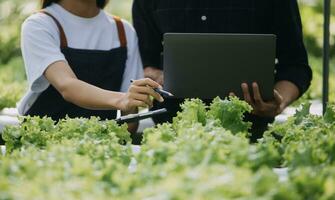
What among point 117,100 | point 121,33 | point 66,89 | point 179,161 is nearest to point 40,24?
point 66,89

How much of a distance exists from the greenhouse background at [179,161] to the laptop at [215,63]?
369mm

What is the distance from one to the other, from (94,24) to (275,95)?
1033 mm

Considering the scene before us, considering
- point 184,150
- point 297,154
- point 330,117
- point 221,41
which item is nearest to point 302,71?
point 221,41

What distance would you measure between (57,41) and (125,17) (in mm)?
5127

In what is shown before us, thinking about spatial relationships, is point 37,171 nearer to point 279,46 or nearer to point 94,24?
point 94,24

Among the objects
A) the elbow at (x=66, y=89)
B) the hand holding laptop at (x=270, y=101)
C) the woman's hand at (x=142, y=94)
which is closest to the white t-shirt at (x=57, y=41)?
the elbow at (x=66, y=89)

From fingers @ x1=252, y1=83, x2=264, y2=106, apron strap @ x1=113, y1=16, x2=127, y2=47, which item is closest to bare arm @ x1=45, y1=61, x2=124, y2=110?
apron strap @ x1=113, y1=16, x2=127, y2=47

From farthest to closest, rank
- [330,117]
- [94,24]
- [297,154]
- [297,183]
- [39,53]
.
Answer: [94,24] → [39,53] → [330,117] → [297,154] → [297,183]

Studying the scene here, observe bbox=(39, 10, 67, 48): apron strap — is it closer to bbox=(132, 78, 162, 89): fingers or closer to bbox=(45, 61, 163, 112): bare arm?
bbox=(45, 61, 163, 112): bare arm

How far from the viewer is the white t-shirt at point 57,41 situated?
3.92 m

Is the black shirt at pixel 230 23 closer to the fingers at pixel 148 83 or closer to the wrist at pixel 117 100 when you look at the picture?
the wrist at pixel 117 100

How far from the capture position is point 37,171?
2.12m

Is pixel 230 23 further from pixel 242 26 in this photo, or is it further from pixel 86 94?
pixel 86 94

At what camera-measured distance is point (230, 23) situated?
4387mm
